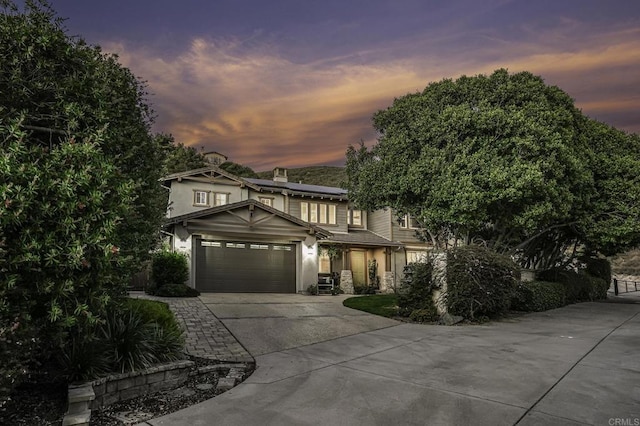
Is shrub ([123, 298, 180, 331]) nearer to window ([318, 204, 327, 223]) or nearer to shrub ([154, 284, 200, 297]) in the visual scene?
shrub ([154, 284, 200, 297])

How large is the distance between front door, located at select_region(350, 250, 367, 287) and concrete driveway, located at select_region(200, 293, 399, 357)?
387 inches

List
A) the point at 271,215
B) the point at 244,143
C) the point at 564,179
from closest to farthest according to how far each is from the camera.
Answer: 1. the point at 564,179
2. the point at 271,215
3. the point at 244,143

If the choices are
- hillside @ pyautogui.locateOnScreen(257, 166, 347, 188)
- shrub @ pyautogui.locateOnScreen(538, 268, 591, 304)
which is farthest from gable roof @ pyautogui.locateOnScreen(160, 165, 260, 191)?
hillside @ pyautogui.locateOnScreen(257, 166, 347, 188)

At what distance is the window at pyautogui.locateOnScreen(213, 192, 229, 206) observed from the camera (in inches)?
854

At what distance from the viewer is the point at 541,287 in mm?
15047

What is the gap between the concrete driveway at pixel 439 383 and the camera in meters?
4.22

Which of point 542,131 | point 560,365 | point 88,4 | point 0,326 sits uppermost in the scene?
point 88,4

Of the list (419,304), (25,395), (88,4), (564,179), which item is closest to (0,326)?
(25,395)

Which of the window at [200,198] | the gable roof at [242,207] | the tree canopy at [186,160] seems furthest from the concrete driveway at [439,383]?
the tree canopy at [186,160]

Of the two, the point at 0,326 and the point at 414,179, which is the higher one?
the point at 414,179

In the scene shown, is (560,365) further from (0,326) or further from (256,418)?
(0,326)

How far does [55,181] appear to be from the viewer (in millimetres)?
3836

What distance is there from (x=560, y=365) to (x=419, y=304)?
20.0 feet

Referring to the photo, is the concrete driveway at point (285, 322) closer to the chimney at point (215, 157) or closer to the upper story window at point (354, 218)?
the upper story window at point (354, 218)
